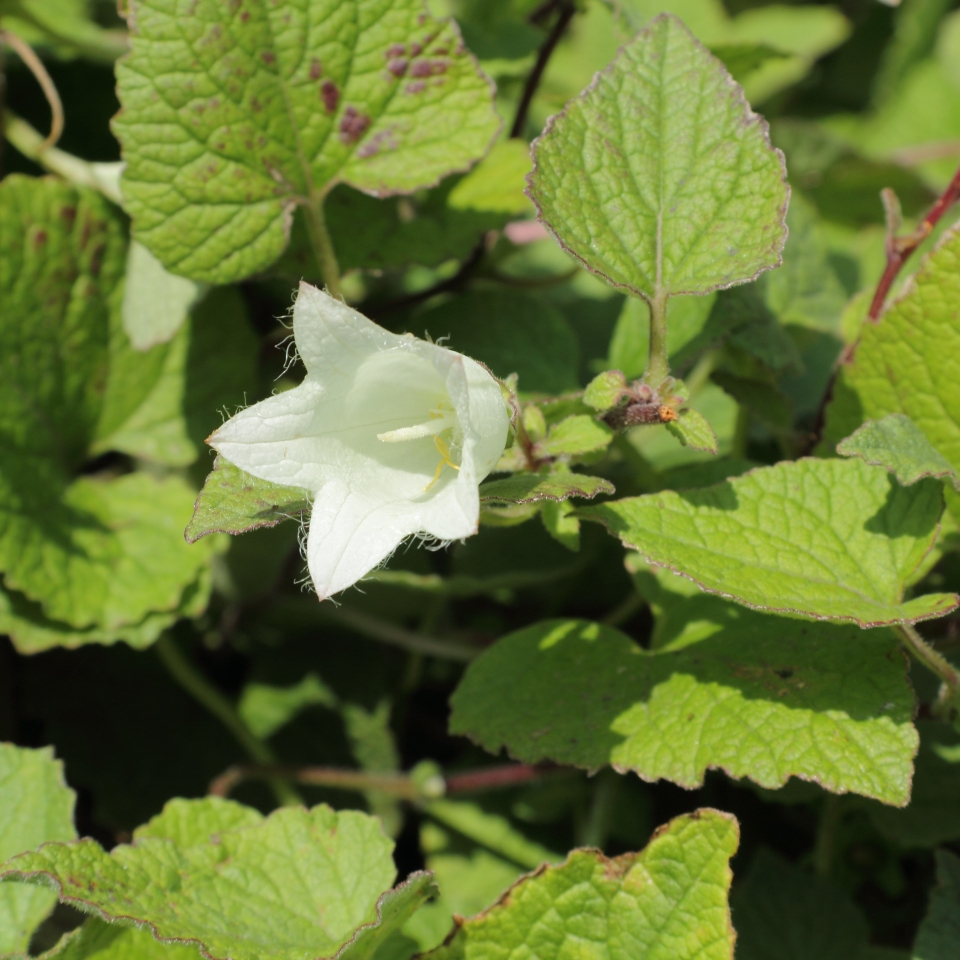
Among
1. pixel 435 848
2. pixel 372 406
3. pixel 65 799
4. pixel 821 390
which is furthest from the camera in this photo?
pixel 821 390

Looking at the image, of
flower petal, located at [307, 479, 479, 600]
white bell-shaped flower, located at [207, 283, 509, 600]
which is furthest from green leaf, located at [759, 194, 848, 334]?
flower petal, located at [307, 479, 479, 600]

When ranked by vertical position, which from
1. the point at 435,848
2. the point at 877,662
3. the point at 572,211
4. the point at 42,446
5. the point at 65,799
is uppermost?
the point at 572,211

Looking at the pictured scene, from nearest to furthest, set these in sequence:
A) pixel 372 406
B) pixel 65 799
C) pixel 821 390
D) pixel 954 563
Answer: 1. pixel 372 406
2. pixel 65 799
3. pixel 954 563
4. pixel 821 390

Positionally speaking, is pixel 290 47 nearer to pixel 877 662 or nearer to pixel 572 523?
pixel 572 523

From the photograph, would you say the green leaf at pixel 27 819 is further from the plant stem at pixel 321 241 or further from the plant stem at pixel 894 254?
the plant stem at pixel 894 254

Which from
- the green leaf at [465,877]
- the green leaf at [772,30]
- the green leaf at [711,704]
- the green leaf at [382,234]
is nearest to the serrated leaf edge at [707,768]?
the green leaf at [711,704]

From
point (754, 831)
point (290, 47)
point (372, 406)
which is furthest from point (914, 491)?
point (290, 47)

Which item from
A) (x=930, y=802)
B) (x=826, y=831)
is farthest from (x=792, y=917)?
(x=930, y=802)
